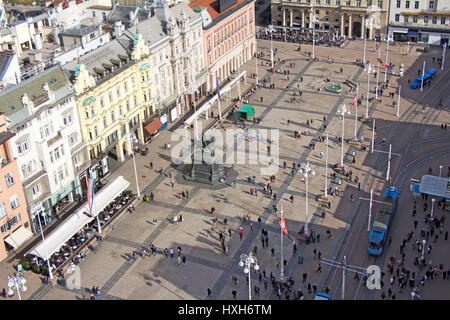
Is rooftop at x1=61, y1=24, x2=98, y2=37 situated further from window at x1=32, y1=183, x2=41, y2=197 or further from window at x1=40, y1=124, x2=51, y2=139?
window at x1=32, y1=183, x2=41, y2=197

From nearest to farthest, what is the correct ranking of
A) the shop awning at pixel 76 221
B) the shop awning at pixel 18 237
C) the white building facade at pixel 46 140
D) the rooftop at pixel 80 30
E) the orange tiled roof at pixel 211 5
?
the shop awning at pixel 76 221 < the shop awning at pixel 18 237 < the white building facade at pixel 46 140 < the rooftop at pixel 80 30 < the orange tiled roof at pixel 211 5

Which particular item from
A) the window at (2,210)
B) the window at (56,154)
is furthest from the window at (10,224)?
the window at (56,154)

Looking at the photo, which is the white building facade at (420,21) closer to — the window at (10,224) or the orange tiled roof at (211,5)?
the orange tiled roof at (211,5)

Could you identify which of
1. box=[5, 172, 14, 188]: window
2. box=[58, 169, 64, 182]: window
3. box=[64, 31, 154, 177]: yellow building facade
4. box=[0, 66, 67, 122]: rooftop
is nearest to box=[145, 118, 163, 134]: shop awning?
box=[64, 31, 154, 177]: yellow building facade

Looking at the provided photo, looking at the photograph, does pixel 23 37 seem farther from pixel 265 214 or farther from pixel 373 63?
pixel 373 63

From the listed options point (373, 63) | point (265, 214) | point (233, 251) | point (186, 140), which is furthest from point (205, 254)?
point (373, 63)

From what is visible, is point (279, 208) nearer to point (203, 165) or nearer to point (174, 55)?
point (203, 165)
